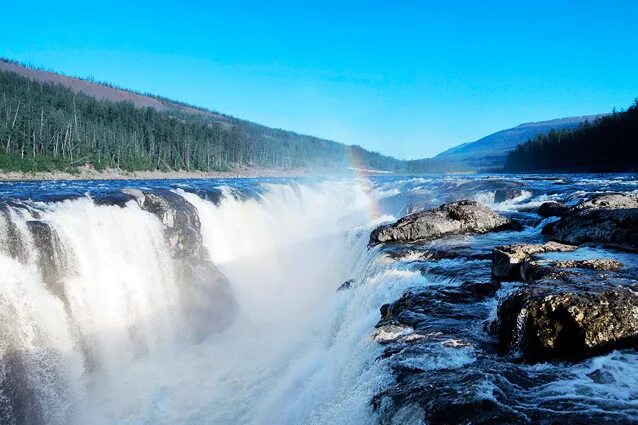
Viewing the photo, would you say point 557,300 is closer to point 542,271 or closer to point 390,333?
point 542,271

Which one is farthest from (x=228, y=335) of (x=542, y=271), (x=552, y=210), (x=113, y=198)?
(x=552, y=210)

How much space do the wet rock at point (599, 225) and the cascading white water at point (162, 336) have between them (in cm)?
626

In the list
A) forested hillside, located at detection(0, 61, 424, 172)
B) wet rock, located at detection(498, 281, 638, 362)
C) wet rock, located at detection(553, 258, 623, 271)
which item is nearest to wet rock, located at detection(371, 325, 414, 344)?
wet rock, located at detection(498, 281, 638, 362)

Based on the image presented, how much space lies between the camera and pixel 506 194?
27516mm

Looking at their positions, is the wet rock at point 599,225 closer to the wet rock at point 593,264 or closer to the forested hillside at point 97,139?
the wet rock at point 593,264

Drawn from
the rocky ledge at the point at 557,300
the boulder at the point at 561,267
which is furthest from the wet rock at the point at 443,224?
the boulder at the point at 561,267

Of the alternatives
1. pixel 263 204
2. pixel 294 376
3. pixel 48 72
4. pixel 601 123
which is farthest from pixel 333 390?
pixel 48 72

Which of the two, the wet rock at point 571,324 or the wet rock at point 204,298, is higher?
the wet rock at point 571,324

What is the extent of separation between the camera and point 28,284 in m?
11.3

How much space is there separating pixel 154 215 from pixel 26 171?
4749 centimetres

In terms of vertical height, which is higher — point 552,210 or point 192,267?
point 552,210

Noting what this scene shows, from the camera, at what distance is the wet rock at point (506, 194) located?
27084 mm

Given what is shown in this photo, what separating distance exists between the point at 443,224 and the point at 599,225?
17.7 feet

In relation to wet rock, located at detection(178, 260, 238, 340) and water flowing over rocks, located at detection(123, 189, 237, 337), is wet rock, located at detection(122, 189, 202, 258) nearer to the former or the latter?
water flowing over rocks, located at detection(123, 189, 237, 337)
